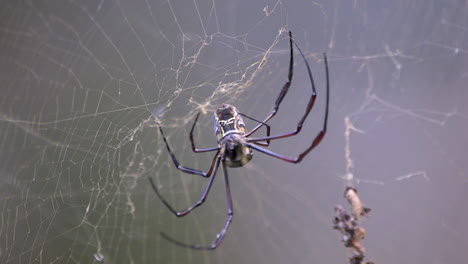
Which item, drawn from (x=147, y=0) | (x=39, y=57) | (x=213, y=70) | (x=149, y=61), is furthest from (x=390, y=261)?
(x=39, y=57)

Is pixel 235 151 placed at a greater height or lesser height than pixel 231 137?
lesser

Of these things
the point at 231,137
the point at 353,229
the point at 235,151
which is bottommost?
the point at 353,229

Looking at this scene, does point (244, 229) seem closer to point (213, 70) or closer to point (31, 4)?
point (213, 70)

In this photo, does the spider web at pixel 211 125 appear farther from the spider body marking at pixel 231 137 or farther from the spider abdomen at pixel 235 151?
the spider abdomen at pixel 235 151

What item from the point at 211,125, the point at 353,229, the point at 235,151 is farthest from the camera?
the point at 211,125

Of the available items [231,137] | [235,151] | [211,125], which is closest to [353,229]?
[235,151]

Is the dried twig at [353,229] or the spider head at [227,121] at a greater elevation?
the spider head at [227,121]

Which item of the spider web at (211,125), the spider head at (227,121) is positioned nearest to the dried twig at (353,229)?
the spider head at (227,121)

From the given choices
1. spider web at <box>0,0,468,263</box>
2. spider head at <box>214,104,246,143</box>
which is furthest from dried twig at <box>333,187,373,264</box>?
spider web at <box>0,0,468,263</box>

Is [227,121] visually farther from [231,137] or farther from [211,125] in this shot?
[211,125]
